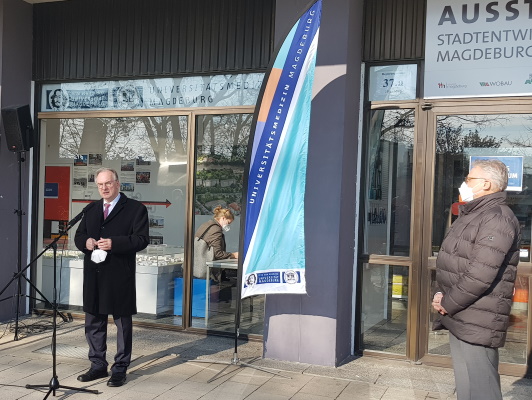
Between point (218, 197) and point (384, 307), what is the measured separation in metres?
2.27

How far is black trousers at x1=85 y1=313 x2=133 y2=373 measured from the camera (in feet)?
17.3

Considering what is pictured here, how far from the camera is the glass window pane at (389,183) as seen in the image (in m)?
6.28

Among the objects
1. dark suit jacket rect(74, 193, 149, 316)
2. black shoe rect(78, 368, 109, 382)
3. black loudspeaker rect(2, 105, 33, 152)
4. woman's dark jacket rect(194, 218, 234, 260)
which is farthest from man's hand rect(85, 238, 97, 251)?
black loudspeaker rect(2, 105, 33, 152)

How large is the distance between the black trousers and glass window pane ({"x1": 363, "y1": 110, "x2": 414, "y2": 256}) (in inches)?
99.3

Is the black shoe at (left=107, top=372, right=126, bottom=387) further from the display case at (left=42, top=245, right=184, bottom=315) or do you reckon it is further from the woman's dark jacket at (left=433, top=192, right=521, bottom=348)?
the woman's dark jacket at (left=433, top=192, right=521, bottom=348)

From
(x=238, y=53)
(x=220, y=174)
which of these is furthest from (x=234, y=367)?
(x=238, y=53)

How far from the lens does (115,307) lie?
17.1 ft

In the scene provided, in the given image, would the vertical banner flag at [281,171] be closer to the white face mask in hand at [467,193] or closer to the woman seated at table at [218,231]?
the white face mask in hand at [467,193]

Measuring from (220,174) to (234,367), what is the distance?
236 cm

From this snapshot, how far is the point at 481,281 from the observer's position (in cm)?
374

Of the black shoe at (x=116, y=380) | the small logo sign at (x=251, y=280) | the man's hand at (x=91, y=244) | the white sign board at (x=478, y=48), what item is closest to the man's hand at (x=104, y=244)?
the man's hand at (x=91, y=244)

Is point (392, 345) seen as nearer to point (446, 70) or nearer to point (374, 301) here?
point (374, 301)

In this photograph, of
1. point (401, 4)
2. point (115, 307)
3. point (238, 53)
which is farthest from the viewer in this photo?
point (238, 53)

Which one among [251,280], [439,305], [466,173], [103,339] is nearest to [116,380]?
[103,339]
